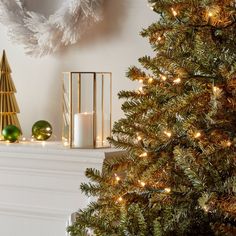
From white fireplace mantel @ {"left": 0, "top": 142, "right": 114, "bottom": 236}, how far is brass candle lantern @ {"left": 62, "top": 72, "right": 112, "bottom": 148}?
2.3 inches

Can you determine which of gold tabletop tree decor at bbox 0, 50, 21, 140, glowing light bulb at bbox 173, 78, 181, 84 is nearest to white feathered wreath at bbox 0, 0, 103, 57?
gold tabletop tree decor at bbox 0, 50, 21, 140

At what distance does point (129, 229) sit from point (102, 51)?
1099 millimetres

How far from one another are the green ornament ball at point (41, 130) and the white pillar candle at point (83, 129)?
197 millimetres

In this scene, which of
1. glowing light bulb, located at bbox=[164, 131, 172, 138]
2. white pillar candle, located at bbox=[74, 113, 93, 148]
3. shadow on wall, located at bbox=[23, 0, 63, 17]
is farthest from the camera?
shadow on wall, located at bbox=[23, 0, 63, 17]

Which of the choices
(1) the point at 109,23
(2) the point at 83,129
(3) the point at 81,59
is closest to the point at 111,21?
(1) the point at 109,23

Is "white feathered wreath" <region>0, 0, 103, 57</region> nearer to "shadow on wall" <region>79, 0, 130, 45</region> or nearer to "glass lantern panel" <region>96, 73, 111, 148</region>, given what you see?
"shadow on wall" <region>79, 0, 130, 45</region>

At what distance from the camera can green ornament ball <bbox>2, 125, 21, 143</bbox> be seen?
2152 millimetres

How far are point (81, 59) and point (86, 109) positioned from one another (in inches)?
10.9

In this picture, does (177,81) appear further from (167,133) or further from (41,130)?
(41,130)

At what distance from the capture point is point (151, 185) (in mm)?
1370

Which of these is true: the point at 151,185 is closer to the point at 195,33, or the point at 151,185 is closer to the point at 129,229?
the point at 129,229

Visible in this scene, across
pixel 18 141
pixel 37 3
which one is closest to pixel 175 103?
pixel 18 141

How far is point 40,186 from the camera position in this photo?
2.14 meters

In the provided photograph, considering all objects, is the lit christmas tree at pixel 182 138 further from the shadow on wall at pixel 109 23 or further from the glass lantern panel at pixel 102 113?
the shadow on wall at pixel 109 23
